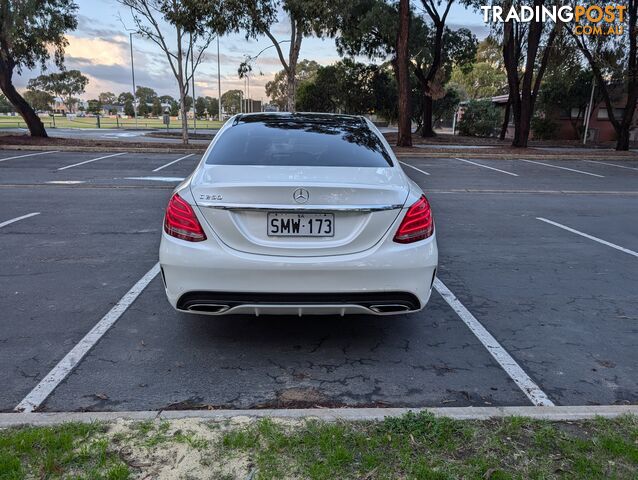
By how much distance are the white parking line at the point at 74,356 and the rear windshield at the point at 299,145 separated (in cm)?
152

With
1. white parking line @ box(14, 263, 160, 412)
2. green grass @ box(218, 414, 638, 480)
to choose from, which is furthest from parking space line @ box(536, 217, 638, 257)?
white parking line @ box(14, 263, 160, 412)

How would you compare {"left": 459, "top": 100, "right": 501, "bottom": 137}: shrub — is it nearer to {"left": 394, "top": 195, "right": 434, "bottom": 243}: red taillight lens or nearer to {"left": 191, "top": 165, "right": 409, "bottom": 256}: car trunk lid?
{"left": 394, "top": 195, "right": 434, "bottom": 243}: red taillight lens

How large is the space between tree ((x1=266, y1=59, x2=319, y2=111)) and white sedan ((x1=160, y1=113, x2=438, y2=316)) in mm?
72111

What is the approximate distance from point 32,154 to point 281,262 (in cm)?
1700

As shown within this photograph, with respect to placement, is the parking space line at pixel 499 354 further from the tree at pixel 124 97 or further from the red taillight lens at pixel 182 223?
the tree at pixel 124 97

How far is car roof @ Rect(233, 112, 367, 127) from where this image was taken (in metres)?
4.48

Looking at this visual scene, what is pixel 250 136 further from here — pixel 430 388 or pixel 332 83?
pixel 332 83

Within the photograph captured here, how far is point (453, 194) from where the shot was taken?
10.7 metres

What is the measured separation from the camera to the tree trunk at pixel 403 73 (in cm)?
1990

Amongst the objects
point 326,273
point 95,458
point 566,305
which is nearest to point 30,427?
point 95,458

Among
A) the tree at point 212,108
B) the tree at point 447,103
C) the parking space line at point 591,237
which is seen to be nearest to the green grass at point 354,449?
the parking space line at point 591,237

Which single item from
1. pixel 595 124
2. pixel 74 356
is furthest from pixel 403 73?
pixel 595 124

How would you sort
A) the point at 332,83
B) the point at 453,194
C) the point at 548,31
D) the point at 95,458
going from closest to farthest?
1. the point at 95,458
2. the point at 453,194
3. the point at 548,31
4. the point at 332,83

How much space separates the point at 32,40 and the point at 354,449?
24.4 m
